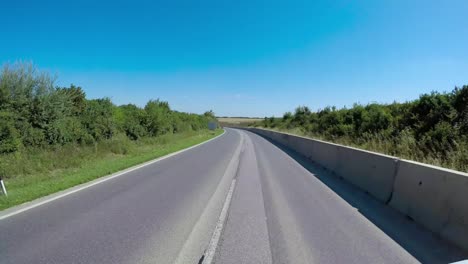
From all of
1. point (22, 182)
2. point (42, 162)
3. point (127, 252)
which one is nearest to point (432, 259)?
point (127, 252)

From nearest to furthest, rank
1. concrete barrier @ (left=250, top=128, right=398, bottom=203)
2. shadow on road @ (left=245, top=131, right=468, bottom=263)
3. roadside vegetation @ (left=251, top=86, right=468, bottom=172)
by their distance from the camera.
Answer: shadow on road @ (left=245, top=131, right=468, bottom=263), concrete barrier @ (left=250, top=128, right=398, bottom=203), roadside vegetation @ (left=251, top=86, right=468, bottom=172)

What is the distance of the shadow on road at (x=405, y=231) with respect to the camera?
167 inches

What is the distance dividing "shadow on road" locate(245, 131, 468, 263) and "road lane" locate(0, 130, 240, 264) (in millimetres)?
3131

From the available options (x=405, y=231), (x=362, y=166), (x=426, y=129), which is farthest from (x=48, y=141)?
(x=426, y=129)

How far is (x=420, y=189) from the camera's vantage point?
228 inches

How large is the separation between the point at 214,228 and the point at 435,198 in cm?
381

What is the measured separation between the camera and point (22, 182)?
989cm

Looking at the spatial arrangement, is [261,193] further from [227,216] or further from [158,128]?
[158,128]

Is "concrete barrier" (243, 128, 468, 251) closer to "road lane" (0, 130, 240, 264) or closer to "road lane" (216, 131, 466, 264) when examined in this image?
"road lane" (216, 131, 466, 264)

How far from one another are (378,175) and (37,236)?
7358mm

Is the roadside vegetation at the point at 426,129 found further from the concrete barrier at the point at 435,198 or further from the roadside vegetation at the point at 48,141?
the roadside vegetation at the point at 48,141

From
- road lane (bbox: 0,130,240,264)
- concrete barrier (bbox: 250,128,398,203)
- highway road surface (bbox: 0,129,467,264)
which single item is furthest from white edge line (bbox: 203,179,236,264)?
concrete barrier (bbox: 250,128,398,203)

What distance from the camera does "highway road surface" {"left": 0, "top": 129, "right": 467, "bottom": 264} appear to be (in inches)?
165

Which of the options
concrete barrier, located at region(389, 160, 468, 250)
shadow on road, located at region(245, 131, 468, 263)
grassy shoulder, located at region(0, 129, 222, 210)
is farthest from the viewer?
grassy shoulder, located at region(0, 129, 222, 210)
